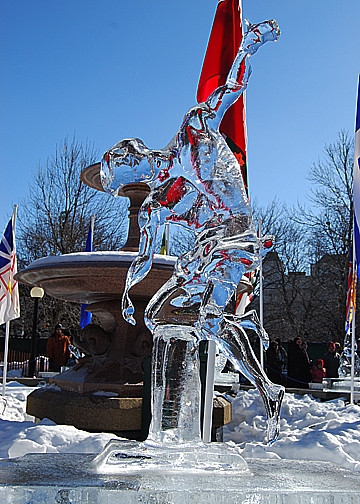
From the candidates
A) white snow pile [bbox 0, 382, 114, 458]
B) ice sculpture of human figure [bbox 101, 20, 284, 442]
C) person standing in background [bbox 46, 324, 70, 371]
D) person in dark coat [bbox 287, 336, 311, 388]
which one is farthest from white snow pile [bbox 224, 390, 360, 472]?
person standing in background [bbox 46, 324, 70, 371]

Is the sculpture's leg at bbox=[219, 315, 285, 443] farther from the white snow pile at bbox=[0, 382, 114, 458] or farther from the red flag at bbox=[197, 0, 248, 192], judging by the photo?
the red flag at bbox=[197, 0, 248, 192]

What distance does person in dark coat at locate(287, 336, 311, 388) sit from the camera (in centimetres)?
1072

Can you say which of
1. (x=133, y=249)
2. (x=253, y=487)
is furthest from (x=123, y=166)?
(x=133, y=249)

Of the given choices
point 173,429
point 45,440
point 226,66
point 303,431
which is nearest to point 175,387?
point 173,429

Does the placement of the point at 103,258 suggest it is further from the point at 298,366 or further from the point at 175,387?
the point at 298,366

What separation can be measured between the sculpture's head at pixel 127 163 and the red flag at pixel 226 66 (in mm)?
2796

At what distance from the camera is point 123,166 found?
208 centimetres

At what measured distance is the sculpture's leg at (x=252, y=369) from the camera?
1906mm

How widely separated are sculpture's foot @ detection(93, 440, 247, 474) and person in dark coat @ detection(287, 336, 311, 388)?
367 inches

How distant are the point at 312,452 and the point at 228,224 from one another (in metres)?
2.78

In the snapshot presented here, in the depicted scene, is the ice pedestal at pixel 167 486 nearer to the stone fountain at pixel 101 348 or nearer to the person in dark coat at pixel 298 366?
the stone fountain at pixel 101 348

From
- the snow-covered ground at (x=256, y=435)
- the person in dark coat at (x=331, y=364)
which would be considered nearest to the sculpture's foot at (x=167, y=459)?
the snow-covered ground at (x=256, y=435)

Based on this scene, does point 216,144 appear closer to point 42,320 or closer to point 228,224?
point 228,224

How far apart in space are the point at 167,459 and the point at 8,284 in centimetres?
654
